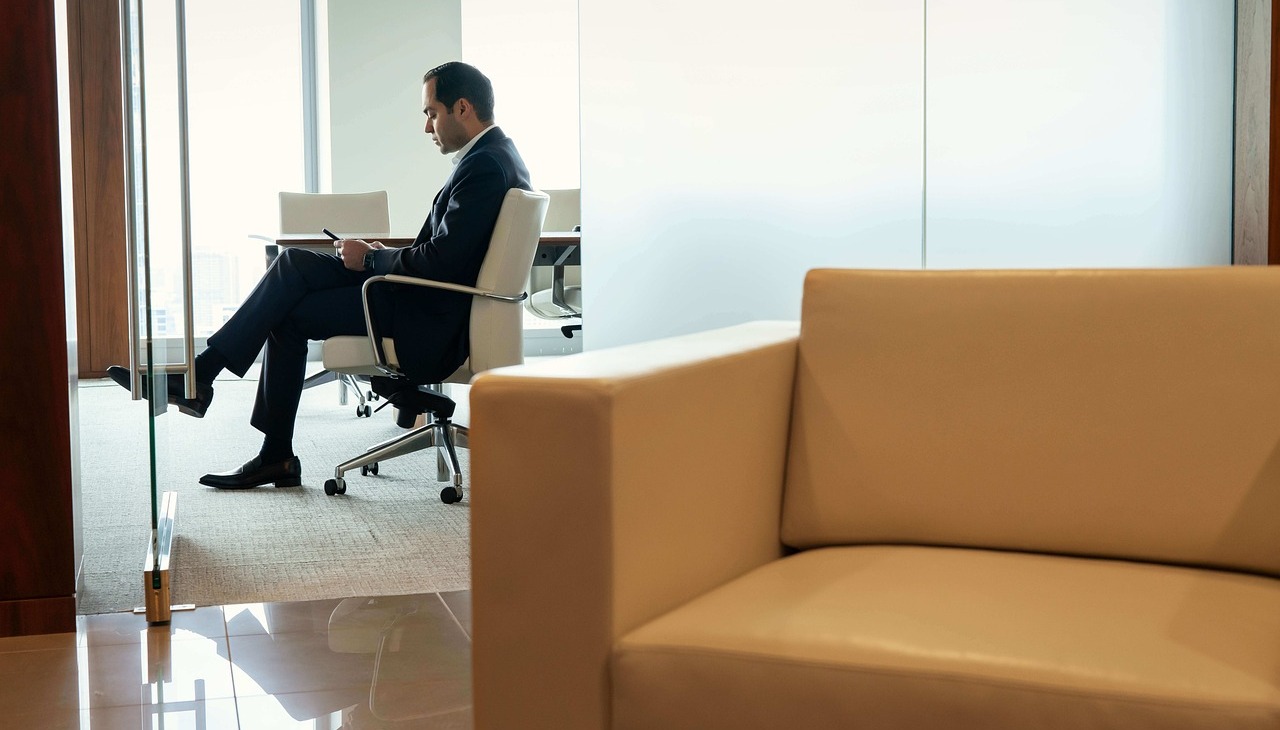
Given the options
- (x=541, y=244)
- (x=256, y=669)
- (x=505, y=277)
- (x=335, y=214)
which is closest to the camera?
(x=256, y=669)

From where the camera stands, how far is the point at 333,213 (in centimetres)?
563

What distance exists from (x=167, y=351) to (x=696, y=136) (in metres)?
1.70

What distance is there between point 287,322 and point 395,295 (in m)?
0.47

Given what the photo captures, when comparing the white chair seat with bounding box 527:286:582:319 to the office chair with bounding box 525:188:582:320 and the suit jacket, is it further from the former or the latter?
the suit jacket

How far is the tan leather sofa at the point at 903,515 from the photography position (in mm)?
1119

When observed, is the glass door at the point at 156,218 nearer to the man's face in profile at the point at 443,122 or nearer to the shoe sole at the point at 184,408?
the shoe sole at the point at 184,408

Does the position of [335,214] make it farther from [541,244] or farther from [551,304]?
[541,244]

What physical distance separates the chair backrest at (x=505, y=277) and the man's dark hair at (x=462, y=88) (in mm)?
459

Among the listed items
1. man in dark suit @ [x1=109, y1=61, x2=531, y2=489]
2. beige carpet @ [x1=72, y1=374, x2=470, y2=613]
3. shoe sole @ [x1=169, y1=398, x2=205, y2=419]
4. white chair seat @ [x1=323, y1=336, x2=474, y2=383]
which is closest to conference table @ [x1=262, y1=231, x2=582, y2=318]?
man in dark suit @ [x1=109, y1=61, x2=531, y2=489]

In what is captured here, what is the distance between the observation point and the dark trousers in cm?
377

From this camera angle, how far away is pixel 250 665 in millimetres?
2197

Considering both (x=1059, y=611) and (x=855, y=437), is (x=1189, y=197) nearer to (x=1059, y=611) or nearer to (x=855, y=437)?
(x=855, y=437)

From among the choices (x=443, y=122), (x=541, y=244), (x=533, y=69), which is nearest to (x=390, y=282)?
(x=443, y=122)

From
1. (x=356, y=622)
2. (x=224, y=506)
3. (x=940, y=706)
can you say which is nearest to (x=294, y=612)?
(x=356, y=622)
